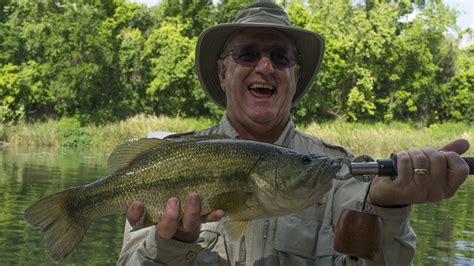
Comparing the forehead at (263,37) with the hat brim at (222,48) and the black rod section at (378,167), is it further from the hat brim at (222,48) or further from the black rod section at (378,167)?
the black rod section at (378,167)

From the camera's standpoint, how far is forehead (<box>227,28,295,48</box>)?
4.07 m

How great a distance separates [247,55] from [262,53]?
0.31 feet

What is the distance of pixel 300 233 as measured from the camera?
12.2ft

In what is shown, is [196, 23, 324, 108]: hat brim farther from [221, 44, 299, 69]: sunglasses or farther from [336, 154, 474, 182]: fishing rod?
[336, 154, 474, 182]: fishing rod

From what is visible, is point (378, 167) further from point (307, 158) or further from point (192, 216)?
point (192, 216)

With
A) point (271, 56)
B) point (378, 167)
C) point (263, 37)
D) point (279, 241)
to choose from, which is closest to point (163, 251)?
point (279, 241)

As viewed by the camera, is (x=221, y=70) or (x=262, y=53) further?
(x=221, y=70)

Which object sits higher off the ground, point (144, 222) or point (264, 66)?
point (264, 66)

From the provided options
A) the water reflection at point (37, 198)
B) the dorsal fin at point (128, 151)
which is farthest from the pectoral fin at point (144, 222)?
the water reflection at point (37, 198)

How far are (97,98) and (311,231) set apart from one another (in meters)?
40.3

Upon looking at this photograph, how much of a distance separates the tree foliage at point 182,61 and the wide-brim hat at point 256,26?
3541cm

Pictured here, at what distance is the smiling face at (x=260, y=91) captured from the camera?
13.1 ft

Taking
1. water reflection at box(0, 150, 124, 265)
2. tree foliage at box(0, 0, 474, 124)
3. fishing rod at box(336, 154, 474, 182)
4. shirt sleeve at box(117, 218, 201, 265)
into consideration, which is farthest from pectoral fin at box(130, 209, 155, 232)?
tree foliage at box(0, 0, 474, 124)

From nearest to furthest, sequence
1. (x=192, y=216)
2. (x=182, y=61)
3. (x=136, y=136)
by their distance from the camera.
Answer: (x=192, y=216)
(x=136, y=136)
(x=182, y=61)
